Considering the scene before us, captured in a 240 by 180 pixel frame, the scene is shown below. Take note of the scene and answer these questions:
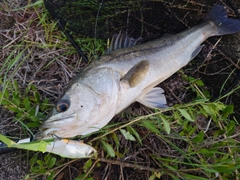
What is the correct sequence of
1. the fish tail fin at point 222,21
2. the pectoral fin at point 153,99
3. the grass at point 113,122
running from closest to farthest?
the grass at point 113,122 → the pectoral fin at point 153,99 → the fish tail fin at point 222,21

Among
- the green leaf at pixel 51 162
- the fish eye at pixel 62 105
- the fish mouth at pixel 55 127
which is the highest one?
the fish eye at pixel 62 105

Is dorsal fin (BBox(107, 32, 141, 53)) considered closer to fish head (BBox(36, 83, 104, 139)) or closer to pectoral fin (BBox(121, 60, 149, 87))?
pectoral fin (BBox(121, 60, 149, 87))

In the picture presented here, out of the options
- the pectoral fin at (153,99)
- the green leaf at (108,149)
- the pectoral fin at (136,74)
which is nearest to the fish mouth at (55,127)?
the green leaf at (108,149)

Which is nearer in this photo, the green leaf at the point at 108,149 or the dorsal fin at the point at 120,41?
the green leaf at the point at 108,149

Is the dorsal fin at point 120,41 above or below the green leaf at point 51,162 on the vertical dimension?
above

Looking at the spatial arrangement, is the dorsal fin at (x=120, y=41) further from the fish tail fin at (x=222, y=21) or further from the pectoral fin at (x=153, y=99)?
the fish tail fin at (x=222, y=21)

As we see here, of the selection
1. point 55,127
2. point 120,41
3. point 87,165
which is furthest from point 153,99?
point 55,127

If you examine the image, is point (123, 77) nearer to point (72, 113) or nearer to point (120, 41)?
point (120, 41)
